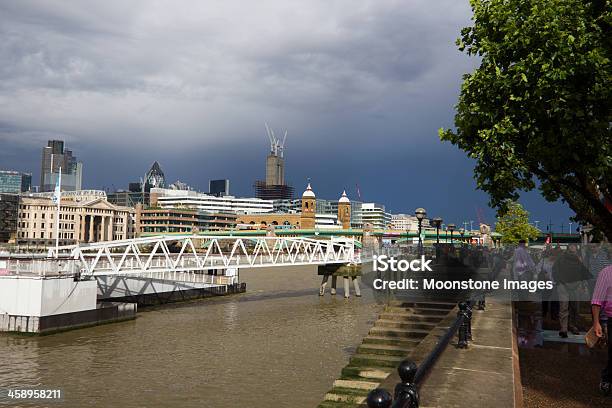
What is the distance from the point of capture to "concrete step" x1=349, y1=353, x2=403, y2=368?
17.3 meters

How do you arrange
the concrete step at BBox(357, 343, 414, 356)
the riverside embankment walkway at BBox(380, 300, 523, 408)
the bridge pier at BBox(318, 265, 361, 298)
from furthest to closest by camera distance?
the bridge pier at BBox(318, 265, 361, 298)
the concrete step at BBox(357, 343, 414, 356)
the riverside embankment walkway at BBox(380, 300, 523, 408)

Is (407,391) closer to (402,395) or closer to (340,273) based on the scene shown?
(402,395)

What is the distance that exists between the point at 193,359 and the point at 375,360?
12518mm

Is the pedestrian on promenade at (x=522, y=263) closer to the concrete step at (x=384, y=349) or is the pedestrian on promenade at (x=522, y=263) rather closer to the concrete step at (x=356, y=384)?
the concrete step at (x=384, y=349)

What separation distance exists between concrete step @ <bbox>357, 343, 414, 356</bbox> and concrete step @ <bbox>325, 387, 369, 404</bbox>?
2479 mm

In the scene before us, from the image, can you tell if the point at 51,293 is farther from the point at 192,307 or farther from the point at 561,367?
the point at 561,367

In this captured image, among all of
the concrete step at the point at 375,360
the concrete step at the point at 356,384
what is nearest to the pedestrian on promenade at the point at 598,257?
the concrete step at the point at 375,360

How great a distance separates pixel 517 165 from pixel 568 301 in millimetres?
4967

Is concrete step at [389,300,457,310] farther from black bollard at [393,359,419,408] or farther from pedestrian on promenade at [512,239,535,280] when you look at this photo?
black bollard at [393,359,419,408]

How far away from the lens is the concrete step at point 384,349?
1806cm

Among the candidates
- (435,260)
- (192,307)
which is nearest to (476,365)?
(435,260)

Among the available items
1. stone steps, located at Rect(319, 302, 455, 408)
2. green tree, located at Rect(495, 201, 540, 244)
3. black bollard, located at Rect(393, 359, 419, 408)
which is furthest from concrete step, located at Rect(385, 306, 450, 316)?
green tree, located at Rect(495, 201, 540, 244)

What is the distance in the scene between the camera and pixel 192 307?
47.4 m

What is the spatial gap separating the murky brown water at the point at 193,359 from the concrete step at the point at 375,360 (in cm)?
276
